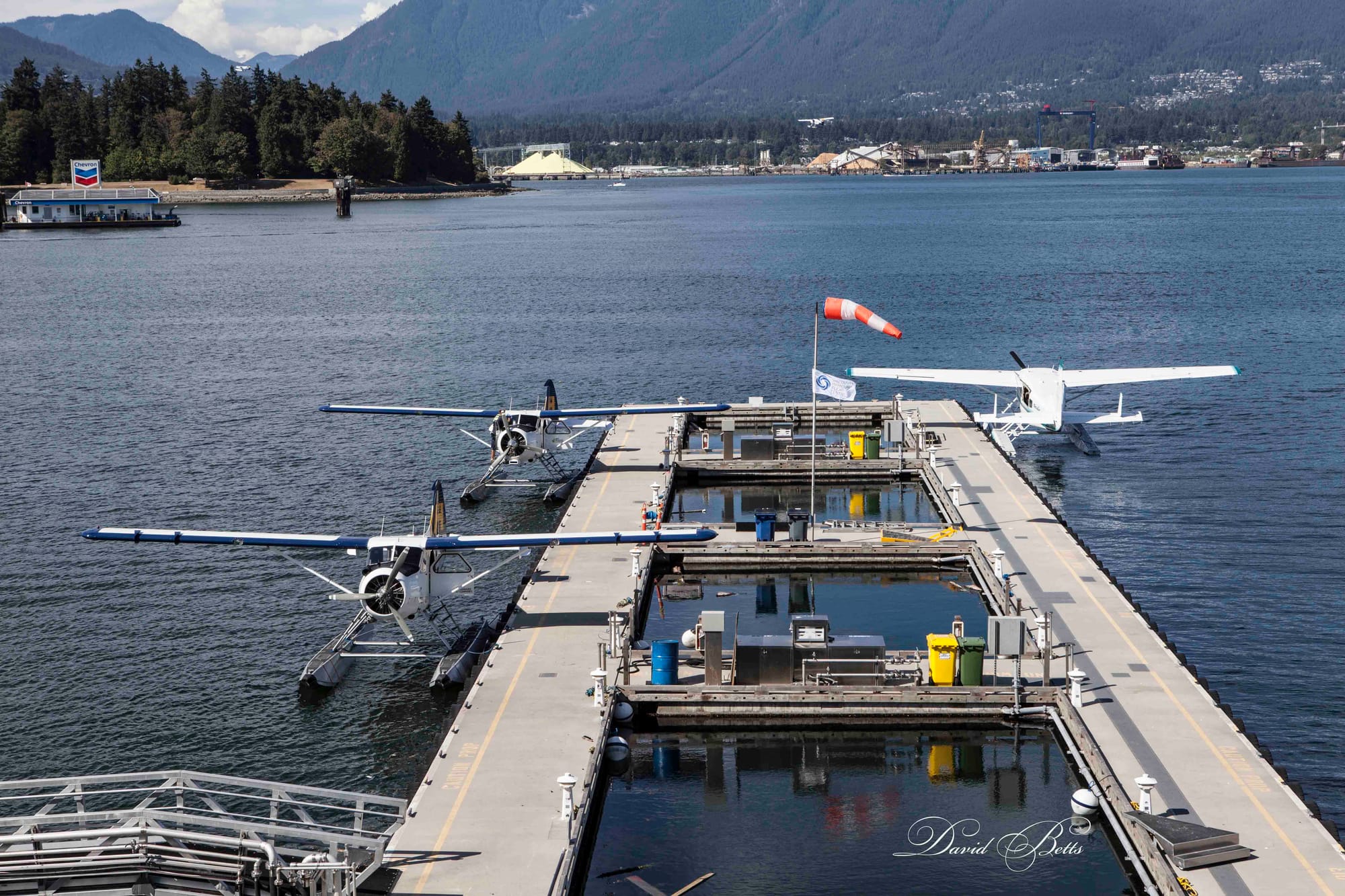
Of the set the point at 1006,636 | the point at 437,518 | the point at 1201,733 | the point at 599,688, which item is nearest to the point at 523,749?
the point at 599,688

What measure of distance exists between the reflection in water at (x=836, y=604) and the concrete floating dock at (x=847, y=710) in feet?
2.09

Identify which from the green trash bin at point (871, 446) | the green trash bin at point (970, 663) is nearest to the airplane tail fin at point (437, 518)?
the green trash bin at point (970, 663)

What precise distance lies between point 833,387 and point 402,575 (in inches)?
613

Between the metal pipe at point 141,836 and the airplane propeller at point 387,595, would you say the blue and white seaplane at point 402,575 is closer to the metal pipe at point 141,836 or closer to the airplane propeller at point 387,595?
the airplane propeller at point 387,595

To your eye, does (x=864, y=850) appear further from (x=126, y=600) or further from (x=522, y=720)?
(x=126, y=600)

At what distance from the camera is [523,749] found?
27719 millimetres

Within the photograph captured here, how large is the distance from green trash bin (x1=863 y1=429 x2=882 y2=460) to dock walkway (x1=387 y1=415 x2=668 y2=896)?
50.9 ft

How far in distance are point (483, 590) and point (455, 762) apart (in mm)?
16353

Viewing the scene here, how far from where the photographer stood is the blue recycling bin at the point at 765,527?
44469 mm

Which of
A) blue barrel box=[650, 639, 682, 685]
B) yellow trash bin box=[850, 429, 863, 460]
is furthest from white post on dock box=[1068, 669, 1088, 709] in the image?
yellow trash bin box=[850, 429, 863, 460]

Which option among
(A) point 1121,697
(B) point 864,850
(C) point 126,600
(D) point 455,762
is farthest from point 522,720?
(C) point 126,600

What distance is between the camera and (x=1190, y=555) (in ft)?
148

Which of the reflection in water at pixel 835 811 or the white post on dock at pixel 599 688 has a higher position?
the white post on dock at pixel 599 688

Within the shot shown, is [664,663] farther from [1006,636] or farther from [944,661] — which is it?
[1006,636]
